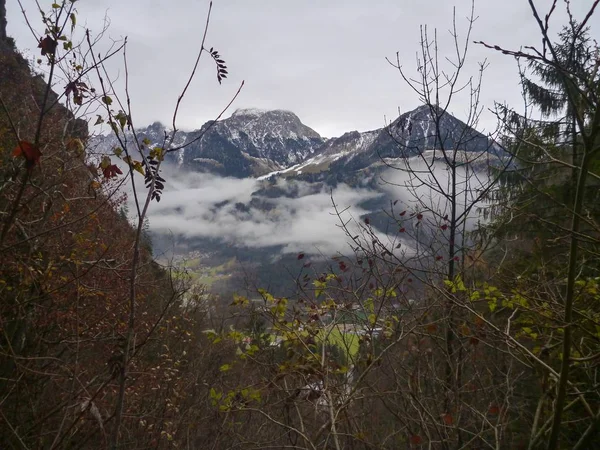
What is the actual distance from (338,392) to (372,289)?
130 cm

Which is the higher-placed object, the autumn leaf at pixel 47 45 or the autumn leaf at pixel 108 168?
the autumn leaf at pixel 47 45

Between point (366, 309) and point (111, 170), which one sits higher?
point (111, 170)

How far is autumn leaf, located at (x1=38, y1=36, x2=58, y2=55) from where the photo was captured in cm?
216

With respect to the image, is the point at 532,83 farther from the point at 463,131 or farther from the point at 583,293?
the point at 583,293

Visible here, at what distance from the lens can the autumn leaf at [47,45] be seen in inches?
85.1

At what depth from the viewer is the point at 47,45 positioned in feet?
7.16

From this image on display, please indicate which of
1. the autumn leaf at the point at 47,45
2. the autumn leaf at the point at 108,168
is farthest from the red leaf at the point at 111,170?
the autumn leaf at the point at 47,45

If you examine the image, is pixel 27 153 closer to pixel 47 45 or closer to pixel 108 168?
pixel 108 168

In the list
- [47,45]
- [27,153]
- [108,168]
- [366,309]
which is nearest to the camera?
[27,153]

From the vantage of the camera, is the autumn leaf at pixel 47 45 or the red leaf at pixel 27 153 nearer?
the red leaf at pixel 27 153

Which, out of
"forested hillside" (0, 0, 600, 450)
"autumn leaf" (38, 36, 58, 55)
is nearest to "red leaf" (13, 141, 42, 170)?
"forested hillside" (0, 0, 600, 450)

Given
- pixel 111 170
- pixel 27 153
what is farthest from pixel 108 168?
pixel 27 153

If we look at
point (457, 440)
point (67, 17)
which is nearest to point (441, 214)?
point (457, 440)

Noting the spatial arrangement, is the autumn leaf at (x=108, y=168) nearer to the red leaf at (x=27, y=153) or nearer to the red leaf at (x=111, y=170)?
the red leaf at (x=111, y=170)
